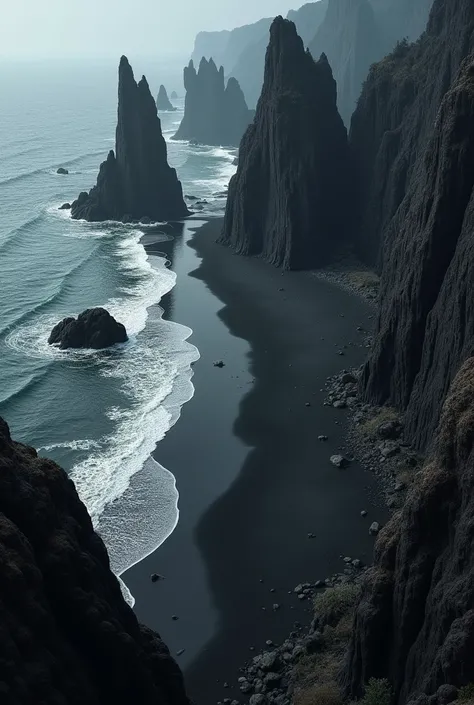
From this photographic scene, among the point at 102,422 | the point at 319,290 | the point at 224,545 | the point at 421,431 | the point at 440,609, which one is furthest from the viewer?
the point at 319,290

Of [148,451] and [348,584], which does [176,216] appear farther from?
[348,584]

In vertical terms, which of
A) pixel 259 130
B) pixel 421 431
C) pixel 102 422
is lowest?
pixel 102 422

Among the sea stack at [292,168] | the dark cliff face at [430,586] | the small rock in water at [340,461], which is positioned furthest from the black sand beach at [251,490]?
the sea stack at [292,168]

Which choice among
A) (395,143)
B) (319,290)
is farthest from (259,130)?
(319,290)

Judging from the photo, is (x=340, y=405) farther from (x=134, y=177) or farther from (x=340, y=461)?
(x=134, y=177)

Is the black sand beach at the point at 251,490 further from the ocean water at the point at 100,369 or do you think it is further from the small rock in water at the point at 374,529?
the ocean water at the point at 100,369
